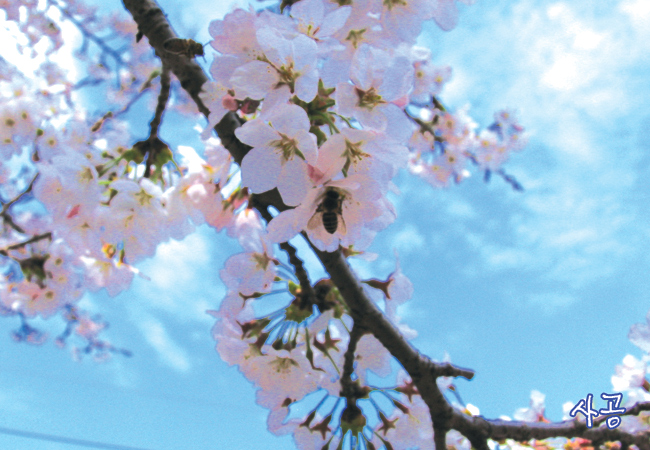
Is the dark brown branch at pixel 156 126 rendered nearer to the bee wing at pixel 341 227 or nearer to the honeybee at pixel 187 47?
the honeybee at pixel 187 47

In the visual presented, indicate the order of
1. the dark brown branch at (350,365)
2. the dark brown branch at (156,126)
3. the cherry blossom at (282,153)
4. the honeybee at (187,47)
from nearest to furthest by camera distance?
1. the cherry blossom at (282,153)
2. the honeybee at (187,47)
3. the dark brown branch at (350,365)
4. the dark brown branch at (156,126)

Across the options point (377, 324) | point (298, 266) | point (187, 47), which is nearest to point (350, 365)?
point (377, 324)

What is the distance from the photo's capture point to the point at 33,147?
2.42 m

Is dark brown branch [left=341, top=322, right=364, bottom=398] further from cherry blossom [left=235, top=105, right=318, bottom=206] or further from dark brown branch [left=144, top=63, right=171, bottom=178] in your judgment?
dark brown branch [left=144, top=63, right=171, bottom=178]

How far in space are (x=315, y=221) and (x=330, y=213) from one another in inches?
2.0

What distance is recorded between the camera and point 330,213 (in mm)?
819

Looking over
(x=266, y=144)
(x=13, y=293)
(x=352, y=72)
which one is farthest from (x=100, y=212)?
(x=13, y=293)

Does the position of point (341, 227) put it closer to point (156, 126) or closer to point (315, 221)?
point (315, 221)

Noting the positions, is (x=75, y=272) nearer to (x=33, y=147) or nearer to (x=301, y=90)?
(x=33, y=147)

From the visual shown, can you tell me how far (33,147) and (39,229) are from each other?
1816mm

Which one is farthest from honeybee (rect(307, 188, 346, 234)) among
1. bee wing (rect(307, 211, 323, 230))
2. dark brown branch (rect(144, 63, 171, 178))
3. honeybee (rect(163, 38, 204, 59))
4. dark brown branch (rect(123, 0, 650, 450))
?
dark brown branch (rect(144, 63, 171, 178))

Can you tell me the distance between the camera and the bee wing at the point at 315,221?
0.85 metres

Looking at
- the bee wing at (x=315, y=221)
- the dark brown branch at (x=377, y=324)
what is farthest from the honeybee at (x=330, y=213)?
the dark brown branch at (x=377, y=324)

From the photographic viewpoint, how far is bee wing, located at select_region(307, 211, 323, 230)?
0.85 metres
